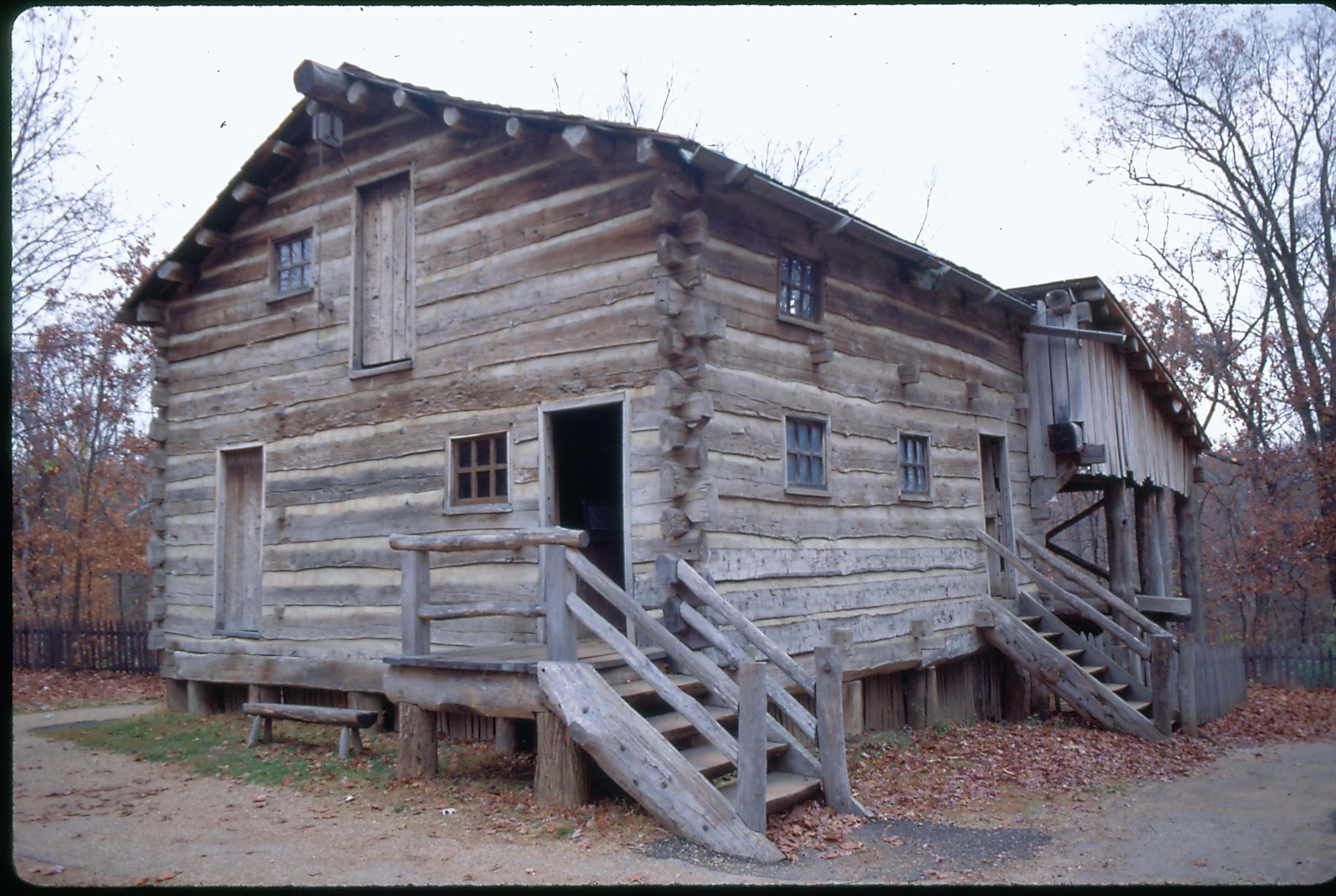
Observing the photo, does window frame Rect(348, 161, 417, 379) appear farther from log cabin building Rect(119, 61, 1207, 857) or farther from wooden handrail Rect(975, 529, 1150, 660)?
wooden handrail Rect(975, 529, 1150, 660)

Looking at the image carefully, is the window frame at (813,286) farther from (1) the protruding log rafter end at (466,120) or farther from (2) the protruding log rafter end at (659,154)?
(1) the protruding log rafter end at (466,120)

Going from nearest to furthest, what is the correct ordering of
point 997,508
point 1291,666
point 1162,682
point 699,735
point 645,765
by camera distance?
point 645,765, point 699,735, point 1162,682, point 997,508, point 1291,666

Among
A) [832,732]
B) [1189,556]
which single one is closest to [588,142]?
[832,732]

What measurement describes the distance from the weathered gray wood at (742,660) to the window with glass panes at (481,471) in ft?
8.91

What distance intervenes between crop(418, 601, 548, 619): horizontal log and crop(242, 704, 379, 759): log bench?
1978 millimetres

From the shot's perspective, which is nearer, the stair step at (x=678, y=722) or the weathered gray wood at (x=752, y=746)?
the weathered gray wood at (x=752, y=746)

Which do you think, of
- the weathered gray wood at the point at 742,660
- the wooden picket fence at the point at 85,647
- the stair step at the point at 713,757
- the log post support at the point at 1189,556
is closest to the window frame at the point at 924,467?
the weathered gray wood at the point at 742,660

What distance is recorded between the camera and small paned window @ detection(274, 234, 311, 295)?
519 inches

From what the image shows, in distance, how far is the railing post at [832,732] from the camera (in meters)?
7.91

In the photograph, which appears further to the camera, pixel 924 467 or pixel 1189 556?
pixel 1189 556

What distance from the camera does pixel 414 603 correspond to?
9.17 m

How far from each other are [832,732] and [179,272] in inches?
444

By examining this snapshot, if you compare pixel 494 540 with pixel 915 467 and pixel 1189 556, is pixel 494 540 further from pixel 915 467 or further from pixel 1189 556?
pixel 1189 556

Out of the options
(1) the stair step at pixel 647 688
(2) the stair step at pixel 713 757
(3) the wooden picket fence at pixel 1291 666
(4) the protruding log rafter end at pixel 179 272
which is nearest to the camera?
(2) the stair step at pixel 713 757
